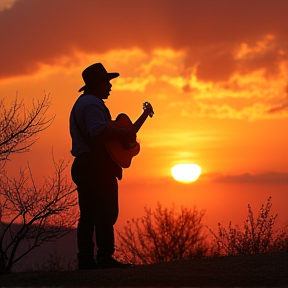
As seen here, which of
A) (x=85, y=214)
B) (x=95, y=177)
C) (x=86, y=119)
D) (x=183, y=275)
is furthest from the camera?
(x=85, y=214)

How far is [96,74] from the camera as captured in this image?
8688 mm

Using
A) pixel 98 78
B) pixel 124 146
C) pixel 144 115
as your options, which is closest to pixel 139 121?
pixel 144 115

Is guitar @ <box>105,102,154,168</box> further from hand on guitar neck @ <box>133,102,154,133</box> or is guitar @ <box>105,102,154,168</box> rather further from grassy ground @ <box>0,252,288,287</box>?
grassy ground @ <box>0,252,288,287</box>

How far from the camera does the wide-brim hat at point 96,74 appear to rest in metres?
8.68

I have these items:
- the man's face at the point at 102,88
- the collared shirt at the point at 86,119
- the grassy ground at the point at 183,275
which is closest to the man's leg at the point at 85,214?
the collared shirt at the point at 86,119

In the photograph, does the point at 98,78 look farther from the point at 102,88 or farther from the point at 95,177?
the point at 95,177

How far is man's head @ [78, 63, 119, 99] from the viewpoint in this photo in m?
8.69

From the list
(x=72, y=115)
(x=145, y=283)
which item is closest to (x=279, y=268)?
(x=145, y=283)

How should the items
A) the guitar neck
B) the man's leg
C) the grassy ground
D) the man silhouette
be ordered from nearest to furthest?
the grassy ground < the man silhouette < the man's leg < the guitar neck

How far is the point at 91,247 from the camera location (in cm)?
858

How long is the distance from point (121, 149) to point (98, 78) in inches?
35.8

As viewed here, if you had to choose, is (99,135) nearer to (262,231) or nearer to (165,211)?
(262,231)

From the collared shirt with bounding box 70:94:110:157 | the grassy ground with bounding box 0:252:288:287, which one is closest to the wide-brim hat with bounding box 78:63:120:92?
the collared shirt with bounding box 70:94:110:157

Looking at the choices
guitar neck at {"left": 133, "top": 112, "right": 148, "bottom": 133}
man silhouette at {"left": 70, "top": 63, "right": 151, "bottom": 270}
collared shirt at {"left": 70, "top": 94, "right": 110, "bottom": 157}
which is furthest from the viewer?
guitar neck at {"left": 133, "top": 112, "right": 148, "bottom": 133}
